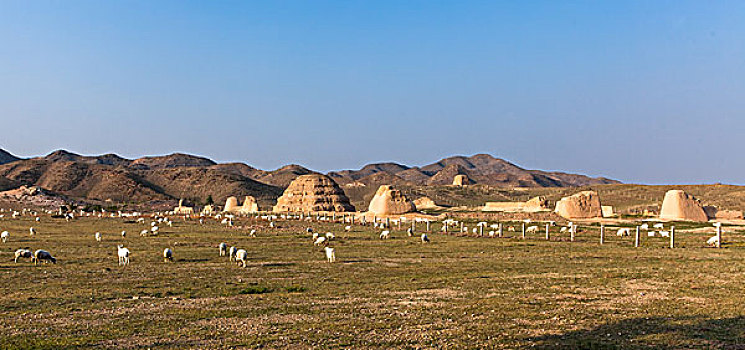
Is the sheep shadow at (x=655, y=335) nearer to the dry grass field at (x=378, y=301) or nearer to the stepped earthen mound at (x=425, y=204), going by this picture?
the dry grass field at (x=378, y=301)

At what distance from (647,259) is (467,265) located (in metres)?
7.81

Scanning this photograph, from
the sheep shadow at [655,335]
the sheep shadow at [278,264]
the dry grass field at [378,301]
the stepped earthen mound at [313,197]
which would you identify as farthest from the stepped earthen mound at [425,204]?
the sheep shadow at [655,335]

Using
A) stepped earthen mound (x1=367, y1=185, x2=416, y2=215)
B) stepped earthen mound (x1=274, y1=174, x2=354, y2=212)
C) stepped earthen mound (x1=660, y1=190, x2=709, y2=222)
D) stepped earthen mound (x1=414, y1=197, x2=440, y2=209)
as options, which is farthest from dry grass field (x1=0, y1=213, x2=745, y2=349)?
stepped earthen mound (x1=414, y1=197, x2=440, y2=209)

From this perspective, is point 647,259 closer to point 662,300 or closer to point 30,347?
point 662,300

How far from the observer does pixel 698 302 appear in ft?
45.6

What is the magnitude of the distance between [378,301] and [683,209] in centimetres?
4733

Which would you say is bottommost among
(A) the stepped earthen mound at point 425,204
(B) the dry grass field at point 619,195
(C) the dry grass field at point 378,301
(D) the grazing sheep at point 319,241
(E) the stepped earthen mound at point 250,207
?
(C) the dry grass field at point 378,301

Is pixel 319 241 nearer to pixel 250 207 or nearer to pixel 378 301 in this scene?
pixel 378 301

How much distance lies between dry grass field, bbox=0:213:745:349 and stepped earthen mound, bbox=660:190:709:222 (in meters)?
29.4

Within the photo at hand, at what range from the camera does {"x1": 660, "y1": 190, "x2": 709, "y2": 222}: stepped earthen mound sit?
53406mm

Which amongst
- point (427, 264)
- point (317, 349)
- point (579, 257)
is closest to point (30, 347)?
point (317, 349)

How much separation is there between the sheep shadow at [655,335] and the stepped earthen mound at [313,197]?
7845 centimetres

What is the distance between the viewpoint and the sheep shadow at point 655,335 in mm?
9742

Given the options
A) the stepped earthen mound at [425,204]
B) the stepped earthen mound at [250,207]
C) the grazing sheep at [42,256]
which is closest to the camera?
the grazing sheep at [42,256]
